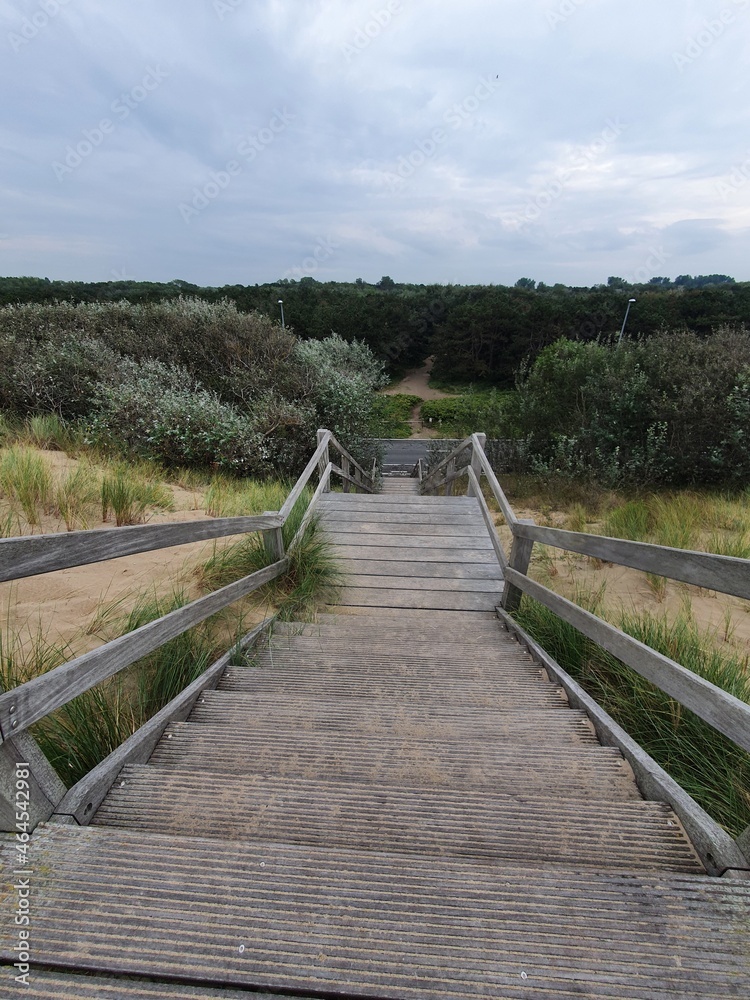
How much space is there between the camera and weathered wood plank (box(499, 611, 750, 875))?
113 centimetres

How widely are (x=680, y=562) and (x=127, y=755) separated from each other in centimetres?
189

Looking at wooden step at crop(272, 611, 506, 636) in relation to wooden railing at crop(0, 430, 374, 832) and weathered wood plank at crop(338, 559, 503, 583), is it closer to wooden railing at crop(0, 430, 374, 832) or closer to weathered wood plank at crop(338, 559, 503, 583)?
weathered wood plank at crop(338, 559, 503, 583)

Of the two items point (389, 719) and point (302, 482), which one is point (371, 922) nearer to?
point (389, 719)

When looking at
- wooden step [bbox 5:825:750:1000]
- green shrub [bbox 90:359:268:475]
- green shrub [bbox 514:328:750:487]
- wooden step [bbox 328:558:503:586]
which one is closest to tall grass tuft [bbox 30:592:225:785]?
wooden step [bbox 5:825:750:1000]

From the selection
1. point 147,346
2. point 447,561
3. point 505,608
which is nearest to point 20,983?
point 505,608

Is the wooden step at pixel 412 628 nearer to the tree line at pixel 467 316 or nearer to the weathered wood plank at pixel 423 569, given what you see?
the weathered wood plank at pixel 423 569

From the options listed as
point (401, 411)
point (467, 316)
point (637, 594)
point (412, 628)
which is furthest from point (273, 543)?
point (467, 316)

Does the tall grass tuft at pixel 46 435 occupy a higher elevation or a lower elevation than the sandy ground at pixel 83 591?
higher

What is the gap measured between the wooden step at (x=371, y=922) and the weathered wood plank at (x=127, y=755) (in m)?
0.10

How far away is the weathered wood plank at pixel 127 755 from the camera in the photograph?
1.19 m

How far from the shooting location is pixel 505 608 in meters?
3.49

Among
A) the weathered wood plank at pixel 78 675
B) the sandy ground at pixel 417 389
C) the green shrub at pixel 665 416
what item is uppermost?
the sandy ground at pixel 417 389

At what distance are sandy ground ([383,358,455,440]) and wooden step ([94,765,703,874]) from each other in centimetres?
2641

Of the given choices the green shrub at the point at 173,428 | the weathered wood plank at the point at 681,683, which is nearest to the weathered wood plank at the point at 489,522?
the weathered wood plank at the point at 681,683
